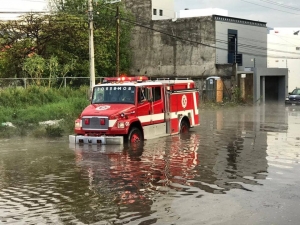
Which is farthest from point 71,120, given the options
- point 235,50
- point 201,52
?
point 235,50

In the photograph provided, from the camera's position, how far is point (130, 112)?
54.9ft

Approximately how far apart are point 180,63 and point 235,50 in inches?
226

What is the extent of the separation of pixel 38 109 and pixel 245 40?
29445 mm

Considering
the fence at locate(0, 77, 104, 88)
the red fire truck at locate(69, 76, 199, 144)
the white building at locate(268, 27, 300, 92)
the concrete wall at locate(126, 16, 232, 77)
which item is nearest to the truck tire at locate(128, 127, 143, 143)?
the red fire truck at locate(69, 76, 199, 144)

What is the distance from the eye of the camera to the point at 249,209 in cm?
821

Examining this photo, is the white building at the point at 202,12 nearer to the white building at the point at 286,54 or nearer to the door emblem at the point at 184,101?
the white building at the point at 286,54

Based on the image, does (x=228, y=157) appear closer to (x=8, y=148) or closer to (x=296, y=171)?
(x=296, y=171)

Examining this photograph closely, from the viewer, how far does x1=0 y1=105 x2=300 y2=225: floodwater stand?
7.93m

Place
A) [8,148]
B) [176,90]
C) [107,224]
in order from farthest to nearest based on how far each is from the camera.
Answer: [176,90] < [8,148] < [107,224]

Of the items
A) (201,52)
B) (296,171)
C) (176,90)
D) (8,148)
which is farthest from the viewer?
(201,52)

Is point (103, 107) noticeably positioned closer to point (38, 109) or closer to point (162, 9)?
point (38, 109)

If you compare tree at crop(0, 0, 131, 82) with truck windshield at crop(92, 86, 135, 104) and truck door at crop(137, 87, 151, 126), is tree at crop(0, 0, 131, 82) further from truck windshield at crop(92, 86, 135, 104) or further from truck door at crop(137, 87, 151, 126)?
truck door at crop(137, 87, 151, 126)

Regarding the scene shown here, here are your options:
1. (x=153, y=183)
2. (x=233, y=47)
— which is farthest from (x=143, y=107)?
(x=233, y=47)

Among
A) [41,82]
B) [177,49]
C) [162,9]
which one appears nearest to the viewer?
[41,82]
